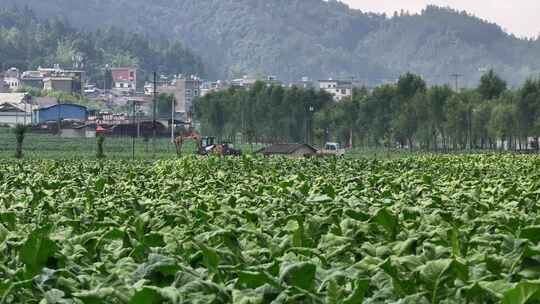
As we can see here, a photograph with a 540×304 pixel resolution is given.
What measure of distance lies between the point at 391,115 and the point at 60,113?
212 ft

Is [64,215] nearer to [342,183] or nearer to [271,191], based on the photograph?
[271,191]

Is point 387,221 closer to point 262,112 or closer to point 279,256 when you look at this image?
point 279,256

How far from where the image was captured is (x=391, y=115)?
375 feet

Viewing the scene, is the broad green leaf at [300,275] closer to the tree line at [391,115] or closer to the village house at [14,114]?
the tree line at [391,115]

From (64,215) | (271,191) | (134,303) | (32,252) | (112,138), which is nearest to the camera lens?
(134,303)

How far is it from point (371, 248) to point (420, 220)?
2.59 m

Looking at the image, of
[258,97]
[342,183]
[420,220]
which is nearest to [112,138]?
[258,97]

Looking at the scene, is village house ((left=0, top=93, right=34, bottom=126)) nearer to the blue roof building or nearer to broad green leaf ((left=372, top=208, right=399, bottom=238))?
the blue roof building

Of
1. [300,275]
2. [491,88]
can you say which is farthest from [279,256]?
[491,88]

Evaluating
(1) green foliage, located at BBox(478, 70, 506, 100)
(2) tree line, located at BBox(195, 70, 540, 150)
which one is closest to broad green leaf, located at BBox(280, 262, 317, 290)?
(2) tree line, located at BBox(195, 70, 540, 150)

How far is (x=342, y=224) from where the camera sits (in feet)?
26.9

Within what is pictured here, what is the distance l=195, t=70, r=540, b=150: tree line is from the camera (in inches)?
3743

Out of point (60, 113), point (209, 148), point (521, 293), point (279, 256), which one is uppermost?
point (60, 113)

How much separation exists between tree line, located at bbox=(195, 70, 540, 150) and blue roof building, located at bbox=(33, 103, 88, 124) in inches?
1265
